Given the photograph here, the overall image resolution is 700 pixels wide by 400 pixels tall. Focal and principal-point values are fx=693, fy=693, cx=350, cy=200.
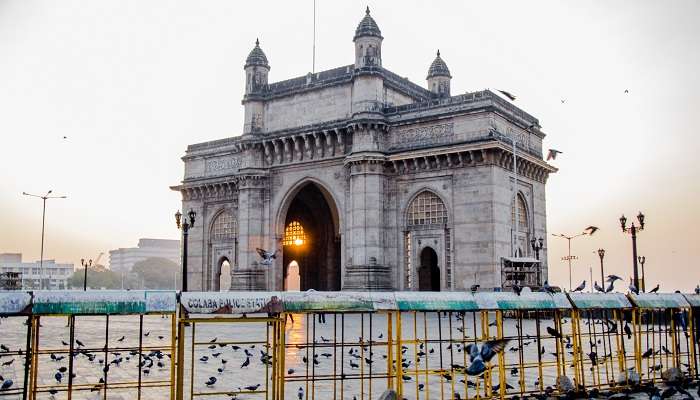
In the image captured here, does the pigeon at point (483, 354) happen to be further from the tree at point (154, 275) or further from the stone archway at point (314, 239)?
the tree at point (154, 275)

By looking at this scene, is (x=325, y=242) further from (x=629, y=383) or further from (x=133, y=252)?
(x=133, y=252)

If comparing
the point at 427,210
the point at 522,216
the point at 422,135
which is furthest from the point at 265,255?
the point at 522,216

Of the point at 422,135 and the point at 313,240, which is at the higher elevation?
the point at 422,135

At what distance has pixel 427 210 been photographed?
108 feet

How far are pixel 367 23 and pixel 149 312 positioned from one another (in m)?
28.7

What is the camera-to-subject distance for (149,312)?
26.1 feet

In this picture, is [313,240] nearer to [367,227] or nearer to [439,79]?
[367,227]

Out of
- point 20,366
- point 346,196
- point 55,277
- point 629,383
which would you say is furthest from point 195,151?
point 55,277

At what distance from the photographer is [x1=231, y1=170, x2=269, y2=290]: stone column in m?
37.1

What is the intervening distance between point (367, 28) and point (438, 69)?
8223 mm

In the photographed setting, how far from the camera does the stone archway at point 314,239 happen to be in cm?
4206

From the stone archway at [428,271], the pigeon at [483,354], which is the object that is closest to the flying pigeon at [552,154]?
the stone archway at [428,271]

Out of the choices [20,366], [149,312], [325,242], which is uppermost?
[325,242]

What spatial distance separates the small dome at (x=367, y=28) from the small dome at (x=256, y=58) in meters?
6.63
